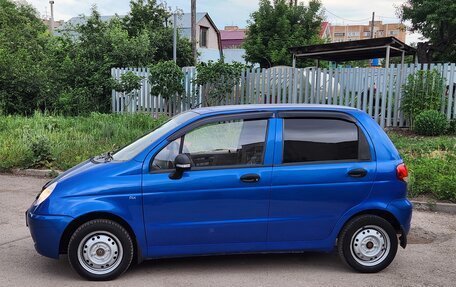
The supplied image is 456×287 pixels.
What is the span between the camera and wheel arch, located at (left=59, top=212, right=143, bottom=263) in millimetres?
4328

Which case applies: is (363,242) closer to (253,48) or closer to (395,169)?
(395,169)

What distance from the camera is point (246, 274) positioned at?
4633 millimetres

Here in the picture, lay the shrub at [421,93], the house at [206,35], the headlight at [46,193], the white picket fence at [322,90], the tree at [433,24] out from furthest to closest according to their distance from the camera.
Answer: the house at [206,35]
the tree at [433,24]
the white picket fence at [322,90]
the shrub at [421,93]
the headlight at [46,193]

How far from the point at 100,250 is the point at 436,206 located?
5265 mm

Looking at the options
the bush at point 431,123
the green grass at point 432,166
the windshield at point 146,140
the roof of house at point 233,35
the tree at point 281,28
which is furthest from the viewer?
the roof of house at point 233,35

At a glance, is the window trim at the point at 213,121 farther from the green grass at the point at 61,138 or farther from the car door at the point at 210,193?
the green grass at the point at 61,138

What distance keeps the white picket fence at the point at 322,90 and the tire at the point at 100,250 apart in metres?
11.2

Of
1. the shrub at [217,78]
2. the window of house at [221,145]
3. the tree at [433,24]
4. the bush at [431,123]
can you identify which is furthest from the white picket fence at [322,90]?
the tree at [433,24]

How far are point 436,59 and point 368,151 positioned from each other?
1047 inches

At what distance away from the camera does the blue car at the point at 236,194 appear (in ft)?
14.2

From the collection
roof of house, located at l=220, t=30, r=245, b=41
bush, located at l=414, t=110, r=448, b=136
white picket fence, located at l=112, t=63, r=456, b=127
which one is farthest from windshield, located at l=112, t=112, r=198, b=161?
roof of house, located at l=220, t=30, r=245, b=41

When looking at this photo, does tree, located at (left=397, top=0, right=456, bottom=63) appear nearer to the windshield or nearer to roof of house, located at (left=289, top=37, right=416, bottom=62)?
roof of house, located at (left=289, top=37, right=416, bottom=62)

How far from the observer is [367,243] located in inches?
183

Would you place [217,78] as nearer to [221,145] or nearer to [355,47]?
[355,47]
